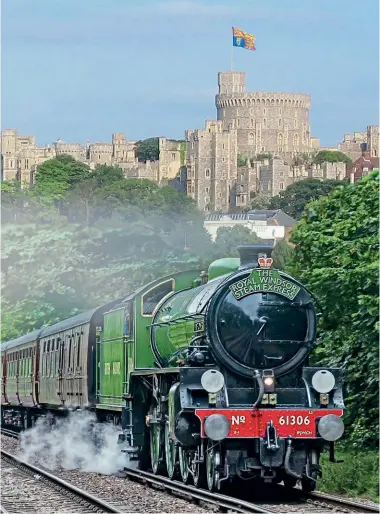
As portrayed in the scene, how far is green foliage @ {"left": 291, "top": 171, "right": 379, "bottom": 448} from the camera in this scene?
22172mm

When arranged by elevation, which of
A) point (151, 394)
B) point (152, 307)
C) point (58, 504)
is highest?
point (152, 307)

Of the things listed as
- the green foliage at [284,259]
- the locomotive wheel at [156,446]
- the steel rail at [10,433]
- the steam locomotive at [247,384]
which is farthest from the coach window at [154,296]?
the steel rail at [10,433]

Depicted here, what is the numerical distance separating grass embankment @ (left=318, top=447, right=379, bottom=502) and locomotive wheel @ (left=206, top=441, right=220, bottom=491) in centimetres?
174

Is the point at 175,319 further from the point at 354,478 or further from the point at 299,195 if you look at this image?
the point at 299,195

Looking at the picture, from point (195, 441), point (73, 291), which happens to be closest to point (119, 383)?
point (195, 441)

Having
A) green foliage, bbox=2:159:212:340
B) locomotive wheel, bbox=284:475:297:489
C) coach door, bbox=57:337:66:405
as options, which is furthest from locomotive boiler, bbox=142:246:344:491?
green foliage, bbox=2:159:212:340

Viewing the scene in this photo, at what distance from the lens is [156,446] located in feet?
64.1

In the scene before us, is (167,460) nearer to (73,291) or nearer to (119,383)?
(119,383)

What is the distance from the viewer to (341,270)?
953 inches

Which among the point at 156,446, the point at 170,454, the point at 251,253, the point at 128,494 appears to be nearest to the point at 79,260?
the point at 156,446

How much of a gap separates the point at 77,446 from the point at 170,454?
218 inches

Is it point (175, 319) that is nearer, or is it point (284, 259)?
point (175, 319)

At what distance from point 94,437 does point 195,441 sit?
22.0 ft

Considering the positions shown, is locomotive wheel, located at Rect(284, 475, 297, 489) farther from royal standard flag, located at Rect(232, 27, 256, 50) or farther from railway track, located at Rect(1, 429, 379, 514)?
royal standard flag, located at Rect(232, 27, 256, 50)
